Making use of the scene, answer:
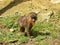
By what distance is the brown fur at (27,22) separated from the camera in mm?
9977

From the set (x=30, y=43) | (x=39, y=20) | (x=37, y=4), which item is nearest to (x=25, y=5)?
(x=37, y=4)

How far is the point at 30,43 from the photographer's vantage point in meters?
10.1

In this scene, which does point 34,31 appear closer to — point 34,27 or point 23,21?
point 34,27

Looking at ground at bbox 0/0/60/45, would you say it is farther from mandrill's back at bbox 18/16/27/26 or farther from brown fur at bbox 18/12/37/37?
mandrill's back at bbox 18/16/27/26

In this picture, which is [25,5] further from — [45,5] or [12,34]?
[12,34]

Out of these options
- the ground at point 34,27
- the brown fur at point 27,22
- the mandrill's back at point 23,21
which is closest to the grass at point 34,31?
the ground at point 34,27

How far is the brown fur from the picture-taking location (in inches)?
393

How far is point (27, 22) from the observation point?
1034cm

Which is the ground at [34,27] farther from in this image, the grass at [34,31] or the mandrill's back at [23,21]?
the mandrill's back at [23,21]

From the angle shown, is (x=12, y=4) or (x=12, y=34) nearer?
(x=12, y=34)

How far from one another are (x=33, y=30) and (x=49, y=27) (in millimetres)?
699

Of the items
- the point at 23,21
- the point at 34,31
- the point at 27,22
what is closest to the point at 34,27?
the point at 34,31

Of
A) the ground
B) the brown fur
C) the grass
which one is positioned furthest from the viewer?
the grass

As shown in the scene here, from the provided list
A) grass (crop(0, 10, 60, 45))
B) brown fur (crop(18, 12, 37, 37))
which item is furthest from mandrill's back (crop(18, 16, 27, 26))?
grass (crop(0, 10, 60, 45))
